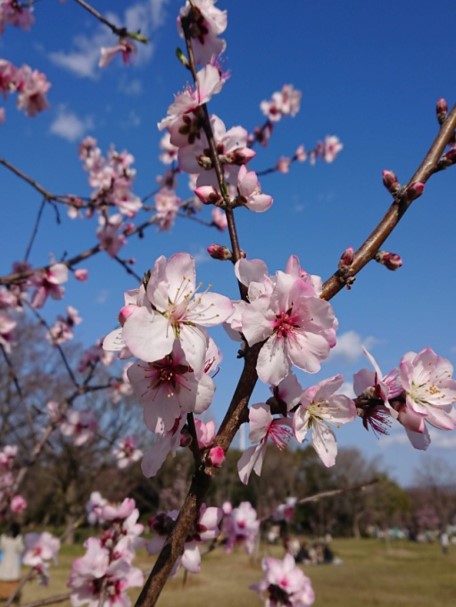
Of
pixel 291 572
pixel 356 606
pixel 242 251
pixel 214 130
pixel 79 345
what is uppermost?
pixel 79 345

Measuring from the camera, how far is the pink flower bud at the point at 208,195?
1.02 m

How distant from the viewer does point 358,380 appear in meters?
0.91

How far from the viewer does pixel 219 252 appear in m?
0.92

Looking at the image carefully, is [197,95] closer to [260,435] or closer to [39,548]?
[260,435]

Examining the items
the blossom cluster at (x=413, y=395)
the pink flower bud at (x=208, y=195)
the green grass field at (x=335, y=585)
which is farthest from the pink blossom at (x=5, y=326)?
the green grass field at (x=335, y=585)

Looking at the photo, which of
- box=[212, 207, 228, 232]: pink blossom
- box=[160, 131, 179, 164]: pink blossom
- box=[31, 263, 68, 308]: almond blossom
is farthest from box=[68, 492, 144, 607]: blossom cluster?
box=[160, 131, 179, 164]: pink blossom

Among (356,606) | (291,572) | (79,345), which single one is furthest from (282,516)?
(79,345)

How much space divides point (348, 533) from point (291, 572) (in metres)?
34.9

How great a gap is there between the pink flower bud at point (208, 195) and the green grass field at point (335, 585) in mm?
6715

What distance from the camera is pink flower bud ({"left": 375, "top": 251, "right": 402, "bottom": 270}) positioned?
901mm

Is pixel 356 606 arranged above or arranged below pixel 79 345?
below

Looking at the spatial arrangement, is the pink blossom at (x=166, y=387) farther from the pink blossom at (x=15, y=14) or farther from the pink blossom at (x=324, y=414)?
the pink blossom at (x=15, y=14)

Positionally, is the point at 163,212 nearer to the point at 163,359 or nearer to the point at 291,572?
the point at 291,572

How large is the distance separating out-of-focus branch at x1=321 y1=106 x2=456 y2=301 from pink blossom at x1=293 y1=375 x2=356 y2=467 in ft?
0.48
